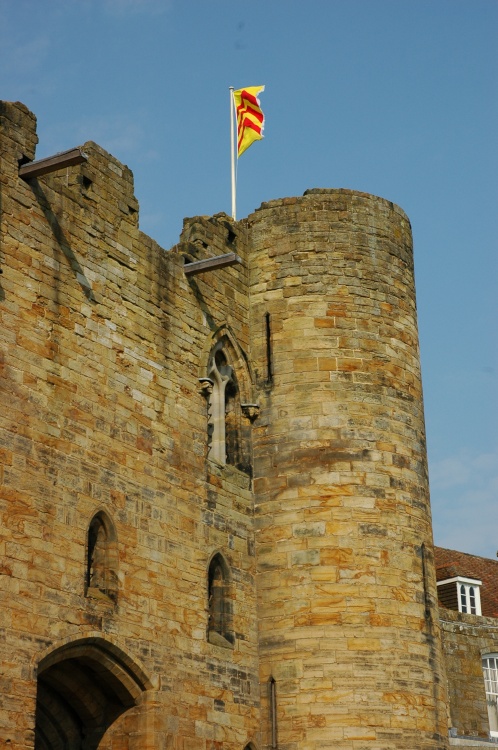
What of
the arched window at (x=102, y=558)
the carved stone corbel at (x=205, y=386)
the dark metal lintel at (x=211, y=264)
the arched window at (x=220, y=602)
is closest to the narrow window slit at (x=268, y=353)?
the carved stone corbel at (x=205, y=386)

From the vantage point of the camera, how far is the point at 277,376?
58.2ft

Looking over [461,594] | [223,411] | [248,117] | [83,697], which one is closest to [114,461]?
[83,697]

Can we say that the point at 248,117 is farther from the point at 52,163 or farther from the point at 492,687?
the point at 492,687

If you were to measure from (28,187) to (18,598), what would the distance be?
448cm

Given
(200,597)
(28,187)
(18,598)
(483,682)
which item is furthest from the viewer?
(483,682)

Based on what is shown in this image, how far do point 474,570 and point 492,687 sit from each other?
394cm

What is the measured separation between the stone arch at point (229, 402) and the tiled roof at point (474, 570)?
10128 mm

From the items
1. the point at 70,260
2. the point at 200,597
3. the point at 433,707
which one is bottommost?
the point at 433,707

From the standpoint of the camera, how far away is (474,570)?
27.7 m

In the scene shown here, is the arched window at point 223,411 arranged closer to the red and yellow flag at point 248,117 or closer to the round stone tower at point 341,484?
the round stone tower at point 341,484

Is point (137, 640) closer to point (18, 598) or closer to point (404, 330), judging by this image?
point (18, 598)

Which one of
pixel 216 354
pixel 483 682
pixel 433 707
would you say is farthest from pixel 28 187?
pixel 483 682

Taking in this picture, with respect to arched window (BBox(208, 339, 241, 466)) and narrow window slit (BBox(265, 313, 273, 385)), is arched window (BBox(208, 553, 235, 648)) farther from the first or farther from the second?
narrow window slit (BBox(265, 313, 273, 385))

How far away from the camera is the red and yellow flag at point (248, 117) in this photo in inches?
758
